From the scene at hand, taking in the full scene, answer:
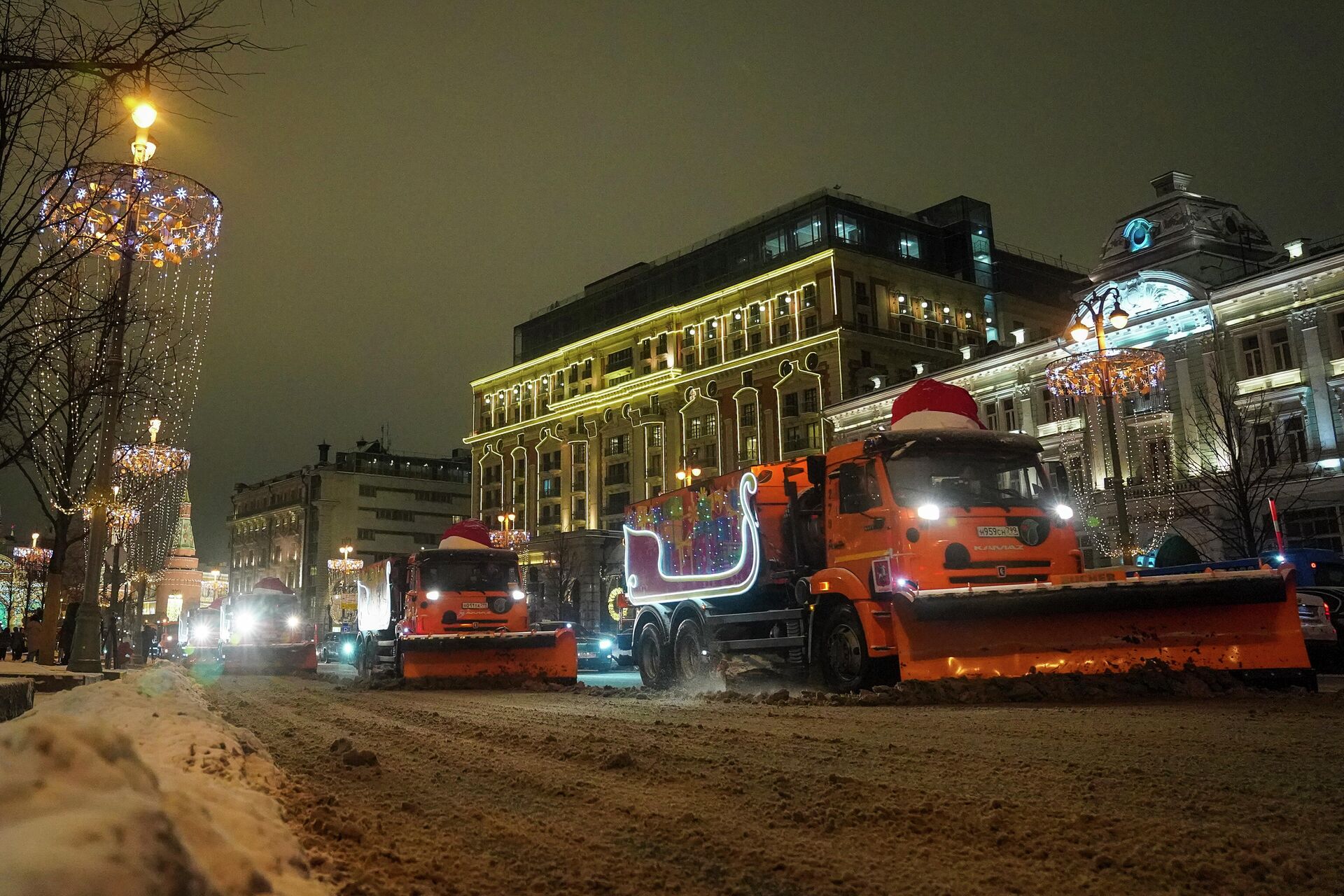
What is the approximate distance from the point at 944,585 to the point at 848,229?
50544 mm

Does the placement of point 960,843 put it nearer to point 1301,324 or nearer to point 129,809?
point 129,809

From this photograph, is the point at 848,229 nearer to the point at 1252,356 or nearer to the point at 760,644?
the point at 1252,356

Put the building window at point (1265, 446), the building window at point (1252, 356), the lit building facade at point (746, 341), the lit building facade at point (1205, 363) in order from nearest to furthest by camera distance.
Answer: the building window at point (1265, 446) < the lit building facade at point (1205, 363) < the building window at point (1252, 356) < the lit building facade at point (746, 341)

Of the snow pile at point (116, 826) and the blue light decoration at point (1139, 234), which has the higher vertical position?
the blue light decoration at point (1139, 234)

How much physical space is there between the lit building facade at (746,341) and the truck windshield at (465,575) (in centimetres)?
3290

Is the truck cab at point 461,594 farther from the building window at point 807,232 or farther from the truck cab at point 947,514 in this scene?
the building window at point 807,232

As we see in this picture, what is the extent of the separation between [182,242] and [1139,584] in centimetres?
1315

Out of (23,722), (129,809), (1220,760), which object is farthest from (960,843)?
(23,722)

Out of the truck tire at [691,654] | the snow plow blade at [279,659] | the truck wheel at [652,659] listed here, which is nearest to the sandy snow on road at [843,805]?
the truck tire at [691,654]

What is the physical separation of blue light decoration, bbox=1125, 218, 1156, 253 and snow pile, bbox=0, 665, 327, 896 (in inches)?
1662

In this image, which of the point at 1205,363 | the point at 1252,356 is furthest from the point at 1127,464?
the point at 1252,356

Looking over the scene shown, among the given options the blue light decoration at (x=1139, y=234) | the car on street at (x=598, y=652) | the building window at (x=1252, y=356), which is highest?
the blue light decoration at (x=1139, y=234)

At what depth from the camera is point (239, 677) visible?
23.5m

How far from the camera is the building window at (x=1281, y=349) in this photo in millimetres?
33750
